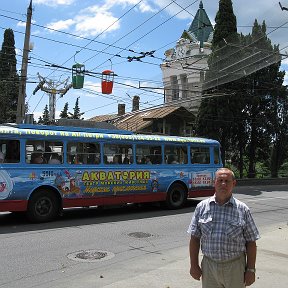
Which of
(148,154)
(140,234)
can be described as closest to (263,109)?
(148,154)

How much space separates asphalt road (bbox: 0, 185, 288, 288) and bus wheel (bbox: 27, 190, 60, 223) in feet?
0.85

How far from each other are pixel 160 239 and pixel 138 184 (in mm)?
4338

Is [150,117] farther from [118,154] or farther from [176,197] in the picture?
[118,154]

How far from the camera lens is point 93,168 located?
42.7ft

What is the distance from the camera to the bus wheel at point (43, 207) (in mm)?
11531

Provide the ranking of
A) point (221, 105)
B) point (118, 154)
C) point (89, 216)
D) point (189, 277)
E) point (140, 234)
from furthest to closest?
point (221, 105), point (118, 154), point (89, 216), point (140, 234), point (189, 277)

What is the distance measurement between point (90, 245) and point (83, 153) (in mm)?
4256

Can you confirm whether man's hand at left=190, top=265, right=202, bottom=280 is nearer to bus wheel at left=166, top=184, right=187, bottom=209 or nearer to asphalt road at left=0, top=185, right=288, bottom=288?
asphalt road at left=0, top=185, right=288, bottom=288

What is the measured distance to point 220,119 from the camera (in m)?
30.5

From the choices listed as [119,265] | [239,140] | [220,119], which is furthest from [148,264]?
[239,140]

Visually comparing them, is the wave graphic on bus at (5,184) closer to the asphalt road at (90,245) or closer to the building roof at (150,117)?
the asphalt road at (90,245)

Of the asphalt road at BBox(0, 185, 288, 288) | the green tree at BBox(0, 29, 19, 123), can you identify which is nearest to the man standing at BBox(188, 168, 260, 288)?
the asphalt road at BBox(0, 185, 288, 288)

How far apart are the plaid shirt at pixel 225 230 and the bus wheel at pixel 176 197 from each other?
11.4 metres

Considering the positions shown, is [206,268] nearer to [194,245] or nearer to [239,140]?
[194,245]
